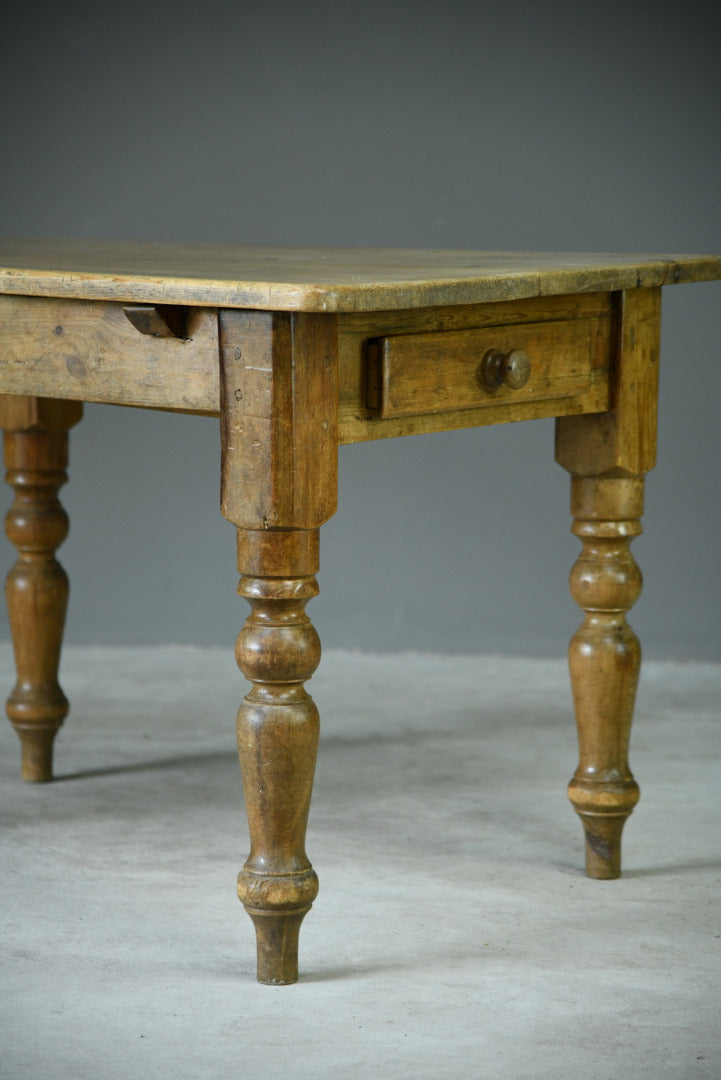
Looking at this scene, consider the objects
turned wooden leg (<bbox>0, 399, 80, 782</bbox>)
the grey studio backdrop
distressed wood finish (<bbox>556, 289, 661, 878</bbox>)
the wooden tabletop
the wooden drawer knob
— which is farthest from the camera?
the grey studio backdrop

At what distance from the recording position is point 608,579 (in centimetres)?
252

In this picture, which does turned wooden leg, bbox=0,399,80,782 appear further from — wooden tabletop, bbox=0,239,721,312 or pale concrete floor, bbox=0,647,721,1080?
wooden tabletop, bbox=0,239,721,312

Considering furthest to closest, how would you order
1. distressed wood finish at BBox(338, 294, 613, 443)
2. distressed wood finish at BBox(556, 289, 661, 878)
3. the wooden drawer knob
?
1. distressed wood finish at BBox(556, 289, 661, 878)
2. the wooden drawer knob
3. distressed wood finish at BBox(338, 294, 613, 443)

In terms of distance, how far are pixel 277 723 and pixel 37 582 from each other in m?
1.09

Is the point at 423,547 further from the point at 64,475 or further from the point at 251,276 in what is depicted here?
the point at 251,276

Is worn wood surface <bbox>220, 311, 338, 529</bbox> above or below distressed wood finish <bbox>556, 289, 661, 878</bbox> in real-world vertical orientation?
above

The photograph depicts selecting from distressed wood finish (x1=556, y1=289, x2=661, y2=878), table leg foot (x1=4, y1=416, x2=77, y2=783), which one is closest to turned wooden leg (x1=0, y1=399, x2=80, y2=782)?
table leg foot (x1=4, y1=416, x2=77, y2=783)

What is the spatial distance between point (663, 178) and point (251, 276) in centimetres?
206

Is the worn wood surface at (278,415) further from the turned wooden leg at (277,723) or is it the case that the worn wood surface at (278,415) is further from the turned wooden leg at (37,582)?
the turned wooden leg at (37,582)

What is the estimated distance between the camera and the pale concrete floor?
6.52 ft

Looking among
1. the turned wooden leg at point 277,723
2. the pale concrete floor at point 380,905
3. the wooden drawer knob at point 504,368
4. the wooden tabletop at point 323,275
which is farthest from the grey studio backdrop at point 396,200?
the turned wooden leg at point 277,723

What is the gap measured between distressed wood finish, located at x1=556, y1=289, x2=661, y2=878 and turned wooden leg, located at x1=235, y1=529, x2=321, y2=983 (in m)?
Result: 0.59

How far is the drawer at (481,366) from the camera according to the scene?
82.2 inches

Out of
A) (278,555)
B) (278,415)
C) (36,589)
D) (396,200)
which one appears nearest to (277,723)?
(278,555)
